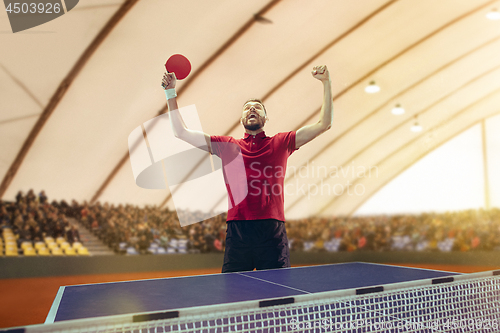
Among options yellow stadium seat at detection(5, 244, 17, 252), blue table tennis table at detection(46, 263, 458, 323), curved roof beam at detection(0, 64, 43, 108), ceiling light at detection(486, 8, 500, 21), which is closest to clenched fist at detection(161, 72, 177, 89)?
blue table tennis table at detection(46, 263, 458, 323)

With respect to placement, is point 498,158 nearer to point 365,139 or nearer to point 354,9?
point 365,139

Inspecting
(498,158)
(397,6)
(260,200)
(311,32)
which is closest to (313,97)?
(311,32)

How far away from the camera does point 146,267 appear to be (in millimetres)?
8797

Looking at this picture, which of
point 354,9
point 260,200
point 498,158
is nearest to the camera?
point 260,200

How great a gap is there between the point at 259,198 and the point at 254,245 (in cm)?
30

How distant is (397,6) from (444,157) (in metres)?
5.32

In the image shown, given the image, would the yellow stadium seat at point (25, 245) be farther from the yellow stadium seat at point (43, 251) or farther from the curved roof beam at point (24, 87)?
the curved roof beam at point (24, 87)

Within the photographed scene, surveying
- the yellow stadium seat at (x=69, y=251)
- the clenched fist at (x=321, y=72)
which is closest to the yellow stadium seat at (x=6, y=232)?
the yellow stadium seat at (x=69, y=251)

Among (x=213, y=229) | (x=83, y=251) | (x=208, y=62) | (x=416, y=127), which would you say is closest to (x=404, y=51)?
(x=416, y=127)

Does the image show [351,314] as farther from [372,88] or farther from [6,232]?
[372,88]

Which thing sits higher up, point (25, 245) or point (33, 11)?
point (33, 11)

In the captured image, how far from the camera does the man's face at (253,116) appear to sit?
8.82 feet

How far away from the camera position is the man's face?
2.69m

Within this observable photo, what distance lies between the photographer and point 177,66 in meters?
2.77
